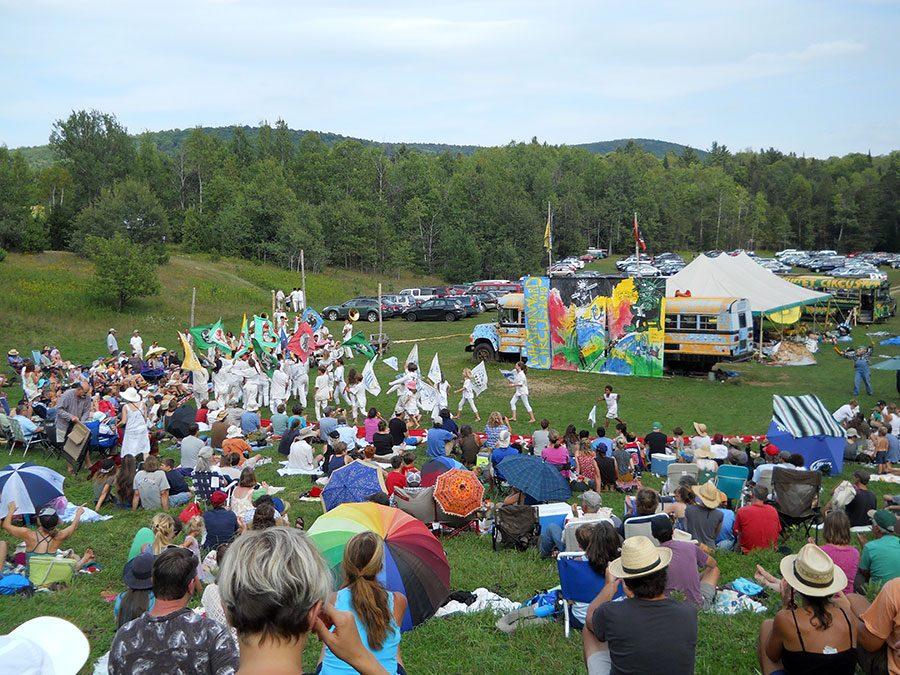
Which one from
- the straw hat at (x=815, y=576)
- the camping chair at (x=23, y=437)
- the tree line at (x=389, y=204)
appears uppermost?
the tree line at (x=389, y=204)

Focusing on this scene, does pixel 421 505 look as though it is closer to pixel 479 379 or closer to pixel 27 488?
pixel 27 488

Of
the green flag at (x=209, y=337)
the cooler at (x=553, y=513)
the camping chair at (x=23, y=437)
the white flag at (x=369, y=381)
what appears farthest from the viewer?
the green flag at (x=209, y=337)

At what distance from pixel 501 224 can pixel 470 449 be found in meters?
59.1

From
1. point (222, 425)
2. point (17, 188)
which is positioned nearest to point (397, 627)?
point (222, 425)

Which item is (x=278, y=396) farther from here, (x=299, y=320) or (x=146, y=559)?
(x=146, y=559)

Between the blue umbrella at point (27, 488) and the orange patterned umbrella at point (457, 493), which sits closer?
the blue umbrella at point (27, 488)

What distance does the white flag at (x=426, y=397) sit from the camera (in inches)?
691

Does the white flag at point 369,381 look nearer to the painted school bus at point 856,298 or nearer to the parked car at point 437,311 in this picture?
the parked car at point 437,311

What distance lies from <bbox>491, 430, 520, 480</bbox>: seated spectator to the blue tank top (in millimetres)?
8105

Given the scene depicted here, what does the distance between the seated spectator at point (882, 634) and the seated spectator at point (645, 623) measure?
1294 mm

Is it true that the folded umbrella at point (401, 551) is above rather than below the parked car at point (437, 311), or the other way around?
above

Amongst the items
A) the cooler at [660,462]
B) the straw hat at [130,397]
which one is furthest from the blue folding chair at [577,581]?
the straw hat at [130,397]

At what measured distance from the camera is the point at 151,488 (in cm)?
1103

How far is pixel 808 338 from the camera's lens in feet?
97.0
